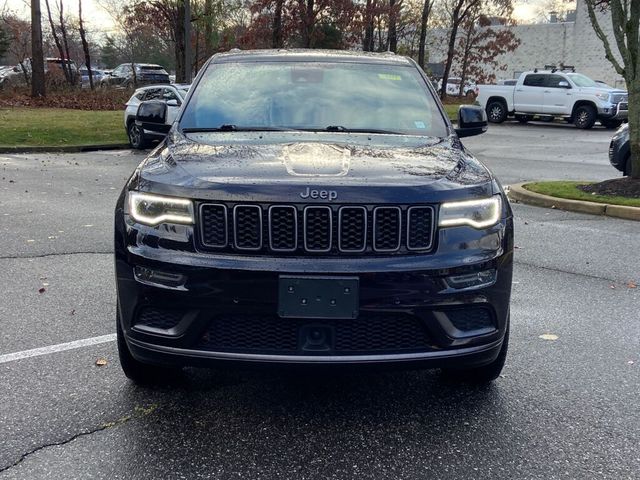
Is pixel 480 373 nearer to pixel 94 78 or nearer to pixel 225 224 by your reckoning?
pixel 225 224

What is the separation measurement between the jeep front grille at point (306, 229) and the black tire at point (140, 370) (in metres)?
0.83

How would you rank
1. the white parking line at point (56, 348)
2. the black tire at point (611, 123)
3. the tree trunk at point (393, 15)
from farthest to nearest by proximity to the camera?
the tree trunk at point (393, 15)
the black tire at point (611, 123)
the white parking line at point (56, 348)

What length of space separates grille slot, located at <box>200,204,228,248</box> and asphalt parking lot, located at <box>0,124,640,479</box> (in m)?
0.68

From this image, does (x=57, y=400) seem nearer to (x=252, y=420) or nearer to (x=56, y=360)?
(x=56, y=360)

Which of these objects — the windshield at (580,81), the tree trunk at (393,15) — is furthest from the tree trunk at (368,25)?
the windshield at (580,81)

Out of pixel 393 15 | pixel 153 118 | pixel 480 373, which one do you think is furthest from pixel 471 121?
pixel 393 15

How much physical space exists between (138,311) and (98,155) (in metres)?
13.8

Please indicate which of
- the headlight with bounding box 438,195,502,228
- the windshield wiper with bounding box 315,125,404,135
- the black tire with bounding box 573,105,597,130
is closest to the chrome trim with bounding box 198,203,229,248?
the headlight with bounding box 438,195,502,228

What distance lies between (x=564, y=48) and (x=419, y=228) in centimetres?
5426

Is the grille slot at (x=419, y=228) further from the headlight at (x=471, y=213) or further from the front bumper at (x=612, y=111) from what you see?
the front bumper at (x=612, y=111)

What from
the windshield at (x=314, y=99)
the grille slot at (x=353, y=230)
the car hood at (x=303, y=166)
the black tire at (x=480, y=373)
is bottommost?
the black tire at (x=480, y=373)

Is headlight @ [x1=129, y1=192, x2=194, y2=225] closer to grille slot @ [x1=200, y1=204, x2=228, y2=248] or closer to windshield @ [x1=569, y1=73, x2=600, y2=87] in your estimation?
grille slot @ [x1=200, y1=204, x2=228, y2=248]

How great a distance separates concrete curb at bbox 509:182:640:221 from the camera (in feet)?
28.1

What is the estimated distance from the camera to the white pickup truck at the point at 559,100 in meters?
24.4
